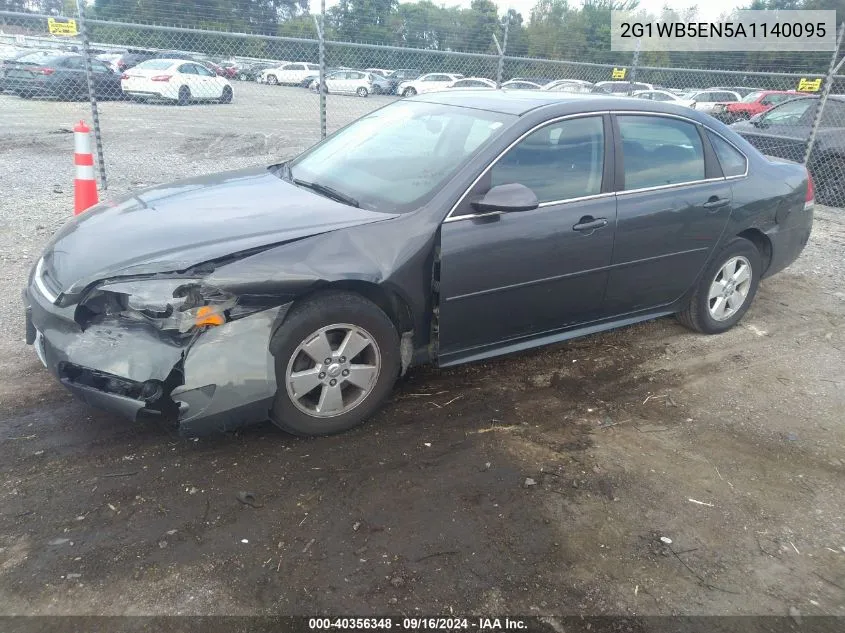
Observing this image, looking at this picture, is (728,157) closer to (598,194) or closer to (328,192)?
(598,194)

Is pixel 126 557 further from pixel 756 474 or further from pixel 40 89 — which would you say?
pixel 40 89

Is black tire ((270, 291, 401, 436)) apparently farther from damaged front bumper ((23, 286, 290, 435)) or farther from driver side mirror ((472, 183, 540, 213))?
driver side mirror ((472, 183, 540, 213))

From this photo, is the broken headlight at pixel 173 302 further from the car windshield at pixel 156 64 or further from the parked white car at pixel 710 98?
the parked white car at pixel 710 98

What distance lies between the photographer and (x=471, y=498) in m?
2.90

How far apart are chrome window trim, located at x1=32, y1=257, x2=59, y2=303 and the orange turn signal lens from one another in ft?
→ 2.37

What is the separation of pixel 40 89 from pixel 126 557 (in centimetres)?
1645

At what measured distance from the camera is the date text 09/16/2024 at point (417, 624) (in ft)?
7.26

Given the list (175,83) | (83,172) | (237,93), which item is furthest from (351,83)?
(83,172)

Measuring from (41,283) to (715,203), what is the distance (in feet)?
13.7

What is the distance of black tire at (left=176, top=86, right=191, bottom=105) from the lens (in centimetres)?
1798

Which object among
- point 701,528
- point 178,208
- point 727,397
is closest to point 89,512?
point 178,208

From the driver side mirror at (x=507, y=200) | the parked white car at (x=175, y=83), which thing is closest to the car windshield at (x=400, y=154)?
the driver side mirror at (x=507, y=200)

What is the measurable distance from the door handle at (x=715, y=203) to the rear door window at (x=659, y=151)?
176 mm

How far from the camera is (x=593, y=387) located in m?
4.08
